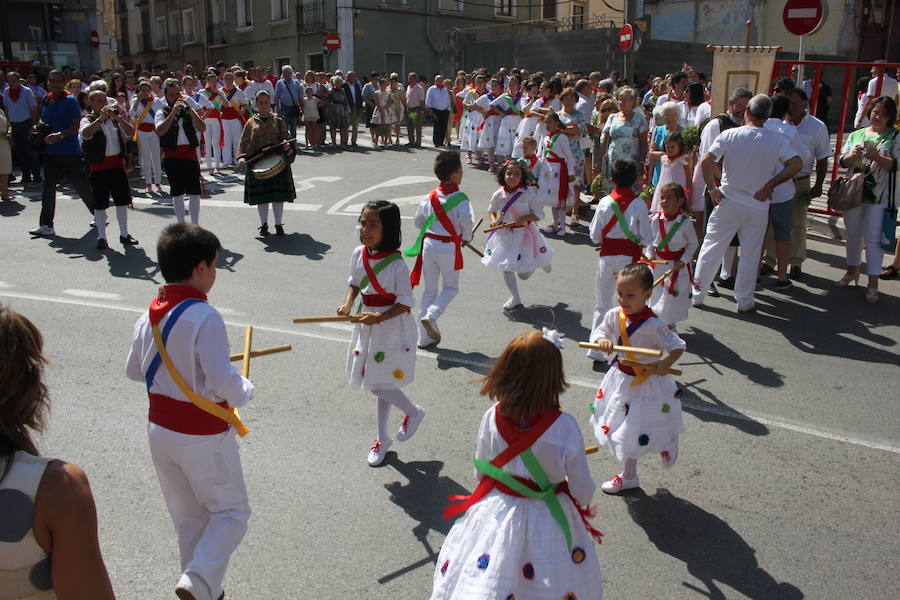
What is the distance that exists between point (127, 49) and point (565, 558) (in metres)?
55.7

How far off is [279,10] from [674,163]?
3238 centimetres

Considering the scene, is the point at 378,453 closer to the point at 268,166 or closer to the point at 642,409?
the point at 642,409

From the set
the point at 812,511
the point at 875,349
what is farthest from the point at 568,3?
the point at 812,511

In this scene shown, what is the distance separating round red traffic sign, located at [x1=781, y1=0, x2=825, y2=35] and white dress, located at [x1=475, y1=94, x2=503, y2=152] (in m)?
7.28

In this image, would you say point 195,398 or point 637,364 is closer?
point 195,398

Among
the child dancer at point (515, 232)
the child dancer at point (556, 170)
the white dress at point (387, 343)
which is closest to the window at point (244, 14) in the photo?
the child dancer at point (556, 170)

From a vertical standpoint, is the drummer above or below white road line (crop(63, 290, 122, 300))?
above

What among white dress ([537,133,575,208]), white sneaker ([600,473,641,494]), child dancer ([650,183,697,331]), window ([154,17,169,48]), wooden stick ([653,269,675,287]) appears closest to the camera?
white sneaker ([600,473,641,494])

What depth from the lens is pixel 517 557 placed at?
297 centimetres

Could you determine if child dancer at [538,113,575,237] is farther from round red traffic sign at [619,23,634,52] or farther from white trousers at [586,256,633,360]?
round red traffic sign at [619,23,634,52]

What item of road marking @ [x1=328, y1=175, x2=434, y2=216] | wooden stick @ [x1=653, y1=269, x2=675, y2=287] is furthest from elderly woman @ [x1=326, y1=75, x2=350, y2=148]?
wooden stick @ [x1=653, y1=269, x2=675, y2=287]

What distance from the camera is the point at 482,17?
124 ft

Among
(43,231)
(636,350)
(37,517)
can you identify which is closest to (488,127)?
(43,231)

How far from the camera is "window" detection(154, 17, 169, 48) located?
4647 cm
